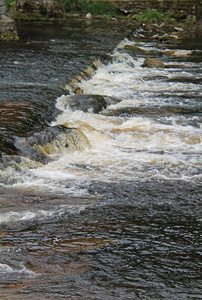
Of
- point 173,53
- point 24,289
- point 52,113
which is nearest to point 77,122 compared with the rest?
point 52,113

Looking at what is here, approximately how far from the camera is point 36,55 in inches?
569

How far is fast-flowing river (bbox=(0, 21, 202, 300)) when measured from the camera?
A: 14.1 feet

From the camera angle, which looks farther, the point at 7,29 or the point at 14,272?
the point at 7,29

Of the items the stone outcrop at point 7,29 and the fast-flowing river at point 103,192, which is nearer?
the fast-flowing river at point 103,192

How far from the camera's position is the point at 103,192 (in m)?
6.31

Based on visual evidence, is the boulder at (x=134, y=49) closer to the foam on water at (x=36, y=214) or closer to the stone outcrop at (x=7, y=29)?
the stone outcrop at (x=7, y=29)

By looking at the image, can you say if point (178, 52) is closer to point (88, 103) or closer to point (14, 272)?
point (88, 103)

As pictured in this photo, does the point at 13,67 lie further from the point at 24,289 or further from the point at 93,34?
the point at 24,289

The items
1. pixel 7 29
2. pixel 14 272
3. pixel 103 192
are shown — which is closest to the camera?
pixel 14 272

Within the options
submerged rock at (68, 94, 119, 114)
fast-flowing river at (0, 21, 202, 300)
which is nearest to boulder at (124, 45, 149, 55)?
fast-flowing river at (0, 21, 202, 300)

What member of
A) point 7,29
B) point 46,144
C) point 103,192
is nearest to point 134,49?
point 7,29

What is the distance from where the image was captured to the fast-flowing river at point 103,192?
430cm

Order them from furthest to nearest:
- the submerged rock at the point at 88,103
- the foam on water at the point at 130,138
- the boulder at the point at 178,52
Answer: the boulder at the point at 178,52
the submerged rock at the point at 88,103
the foam on water at the point at 130,138

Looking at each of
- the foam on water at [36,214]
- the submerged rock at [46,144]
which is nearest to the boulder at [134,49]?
the submerged rock at [46,144]
